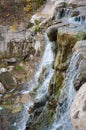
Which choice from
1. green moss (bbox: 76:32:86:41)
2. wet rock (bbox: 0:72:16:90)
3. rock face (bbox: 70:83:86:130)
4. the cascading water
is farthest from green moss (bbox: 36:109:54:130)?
the cascading water

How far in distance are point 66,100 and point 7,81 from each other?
6635mm

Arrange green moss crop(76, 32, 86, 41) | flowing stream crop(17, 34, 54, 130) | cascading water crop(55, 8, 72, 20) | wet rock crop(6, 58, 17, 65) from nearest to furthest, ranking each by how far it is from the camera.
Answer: green moss crop(76, 32, 86, 41) < flowing stream crop(17, 34, 54, 130) < cascading water crop(55, 8, 72, 20) < wet rock crop(6, 58, 17, 65)

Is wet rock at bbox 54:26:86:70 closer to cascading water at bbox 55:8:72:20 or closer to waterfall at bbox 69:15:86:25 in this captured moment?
waterfall at bbox 69:15:86:25

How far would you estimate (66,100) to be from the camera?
818 centimetres

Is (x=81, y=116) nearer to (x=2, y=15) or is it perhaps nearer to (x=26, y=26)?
(x=26, y=26)

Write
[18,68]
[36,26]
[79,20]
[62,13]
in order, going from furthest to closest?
[36,26] → [18,68] → [62,13] → [79,20]

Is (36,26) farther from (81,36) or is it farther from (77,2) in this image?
(81,36)

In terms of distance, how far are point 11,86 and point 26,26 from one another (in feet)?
13.5

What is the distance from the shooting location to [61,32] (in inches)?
378

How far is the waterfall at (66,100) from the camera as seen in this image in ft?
25.4

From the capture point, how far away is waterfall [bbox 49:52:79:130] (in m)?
7.74

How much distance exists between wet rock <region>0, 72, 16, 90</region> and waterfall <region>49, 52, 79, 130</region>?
586 centimetres

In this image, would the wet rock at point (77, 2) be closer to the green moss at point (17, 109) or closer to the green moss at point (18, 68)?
the green moss at point (18, 68)

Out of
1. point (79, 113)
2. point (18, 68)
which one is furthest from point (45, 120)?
point (18, 68)
